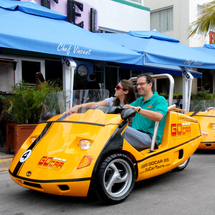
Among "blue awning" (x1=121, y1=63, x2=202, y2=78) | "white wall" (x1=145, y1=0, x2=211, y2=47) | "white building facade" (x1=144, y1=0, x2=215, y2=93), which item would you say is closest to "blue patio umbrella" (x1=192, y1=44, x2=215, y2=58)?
"blue awning" (x1=121, y1=63, x2=202, y2=78)

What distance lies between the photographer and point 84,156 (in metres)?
3.05

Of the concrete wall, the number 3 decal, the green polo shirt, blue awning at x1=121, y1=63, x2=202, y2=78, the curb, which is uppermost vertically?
the concrete wall

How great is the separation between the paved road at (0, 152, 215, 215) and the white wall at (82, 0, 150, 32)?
933 cm

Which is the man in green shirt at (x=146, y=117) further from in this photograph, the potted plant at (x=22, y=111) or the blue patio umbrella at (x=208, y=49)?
the blue patio umbrella at (x=208, y=49)

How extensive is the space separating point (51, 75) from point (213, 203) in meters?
8.18

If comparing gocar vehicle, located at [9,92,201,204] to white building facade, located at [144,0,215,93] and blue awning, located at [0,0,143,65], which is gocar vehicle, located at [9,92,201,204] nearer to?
blue awning, located at [0,0,143,65]

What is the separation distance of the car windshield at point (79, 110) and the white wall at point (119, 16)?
8827mm

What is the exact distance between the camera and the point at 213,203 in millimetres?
3318

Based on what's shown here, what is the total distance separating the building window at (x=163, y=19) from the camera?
768 inches

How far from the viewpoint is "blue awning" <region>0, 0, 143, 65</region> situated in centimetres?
528

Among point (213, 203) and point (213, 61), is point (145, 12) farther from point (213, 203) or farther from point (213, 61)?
point (213, 203)

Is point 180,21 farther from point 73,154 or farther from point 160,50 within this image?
point 73,154

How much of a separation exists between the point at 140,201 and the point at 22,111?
11.0 feet

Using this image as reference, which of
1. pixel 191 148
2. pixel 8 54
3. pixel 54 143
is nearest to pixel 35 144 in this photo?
pixel 54 143
